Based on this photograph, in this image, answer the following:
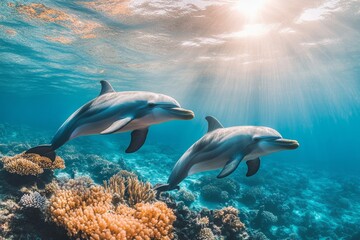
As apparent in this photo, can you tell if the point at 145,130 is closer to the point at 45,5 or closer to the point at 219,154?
the point at 219,154

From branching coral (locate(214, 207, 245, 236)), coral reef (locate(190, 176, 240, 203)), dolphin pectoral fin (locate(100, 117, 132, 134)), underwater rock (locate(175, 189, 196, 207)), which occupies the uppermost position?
dolphin pectoral fin (locate(100, 117, 132, 134))

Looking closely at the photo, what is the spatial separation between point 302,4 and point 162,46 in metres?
10.9

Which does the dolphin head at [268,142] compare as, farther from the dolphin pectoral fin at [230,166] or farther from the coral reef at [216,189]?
the coral reef at [216,189]

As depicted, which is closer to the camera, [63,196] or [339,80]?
[63,196]

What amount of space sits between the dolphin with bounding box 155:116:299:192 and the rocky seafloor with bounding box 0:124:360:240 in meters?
1.51

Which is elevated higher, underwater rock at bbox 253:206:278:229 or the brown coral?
the brown coral

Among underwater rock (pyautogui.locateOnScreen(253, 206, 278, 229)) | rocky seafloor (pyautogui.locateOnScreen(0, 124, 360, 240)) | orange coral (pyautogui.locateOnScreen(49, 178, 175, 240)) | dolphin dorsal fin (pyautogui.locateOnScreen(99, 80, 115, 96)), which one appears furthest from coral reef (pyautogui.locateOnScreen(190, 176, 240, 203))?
dolphin dorsal fin (pyautogui.locateOnScreen(99, 80, 115, 96))

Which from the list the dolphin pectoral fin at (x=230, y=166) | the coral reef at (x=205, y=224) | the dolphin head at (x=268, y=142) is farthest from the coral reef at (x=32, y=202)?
the dolphin head at (x=268, y=142)

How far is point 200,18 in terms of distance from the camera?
15266mm

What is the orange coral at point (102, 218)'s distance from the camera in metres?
4.34

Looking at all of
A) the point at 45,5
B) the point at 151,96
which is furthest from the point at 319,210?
the point at 45,5

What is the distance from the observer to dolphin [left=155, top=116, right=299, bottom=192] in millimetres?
4219

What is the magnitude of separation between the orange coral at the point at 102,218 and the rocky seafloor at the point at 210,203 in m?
0.07

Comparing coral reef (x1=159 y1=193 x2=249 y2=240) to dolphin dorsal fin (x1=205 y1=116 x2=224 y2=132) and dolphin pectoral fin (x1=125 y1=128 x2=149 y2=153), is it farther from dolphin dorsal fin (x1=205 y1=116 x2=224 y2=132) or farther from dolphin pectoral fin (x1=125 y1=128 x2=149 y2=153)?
dolphin dorsal fin (x1=205 y1=116 x2=224 y2=132)
